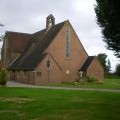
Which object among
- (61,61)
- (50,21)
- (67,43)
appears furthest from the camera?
(50,21)

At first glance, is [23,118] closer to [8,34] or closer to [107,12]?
[107,12]

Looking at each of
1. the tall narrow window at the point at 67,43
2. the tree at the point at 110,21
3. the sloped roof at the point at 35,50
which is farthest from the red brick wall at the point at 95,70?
the tree at the point at 110,21

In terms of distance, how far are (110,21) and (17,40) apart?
199 ft

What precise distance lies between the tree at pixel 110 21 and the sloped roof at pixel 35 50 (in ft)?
125

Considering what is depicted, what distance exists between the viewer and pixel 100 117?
15930 mm

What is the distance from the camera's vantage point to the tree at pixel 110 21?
57.0 ft

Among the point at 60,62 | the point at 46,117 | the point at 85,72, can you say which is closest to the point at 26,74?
the point at 60,62

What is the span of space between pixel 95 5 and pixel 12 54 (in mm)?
55526

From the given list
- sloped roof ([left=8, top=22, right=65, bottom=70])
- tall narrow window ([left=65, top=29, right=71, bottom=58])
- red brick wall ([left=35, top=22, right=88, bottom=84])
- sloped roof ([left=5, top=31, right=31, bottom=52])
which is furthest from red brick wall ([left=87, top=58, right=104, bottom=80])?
sloped roof ([left=5, top=31, right=31, bottom=52])

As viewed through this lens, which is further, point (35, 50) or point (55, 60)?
point (35, 50)

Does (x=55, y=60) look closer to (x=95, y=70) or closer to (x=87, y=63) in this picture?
(x=87, y=63)

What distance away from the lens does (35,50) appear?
67.4 meters

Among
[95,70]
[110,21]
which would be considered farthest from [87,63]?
[110,21]

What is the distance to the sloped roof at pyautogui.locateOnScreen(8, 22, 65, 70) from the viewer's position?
202ft
